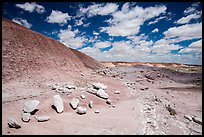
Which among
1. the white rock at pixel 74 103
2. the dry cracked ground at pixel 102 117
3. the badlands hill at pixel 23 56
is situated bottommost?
the dry cracked ground at pixel 102 117

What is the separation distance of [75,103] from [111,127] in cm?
229

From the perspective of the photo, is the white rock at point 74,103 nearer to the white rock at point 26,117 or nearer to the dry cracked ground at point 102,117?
the dry cracked ground at point 102,117

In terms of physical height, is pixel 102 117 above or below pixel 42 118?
below

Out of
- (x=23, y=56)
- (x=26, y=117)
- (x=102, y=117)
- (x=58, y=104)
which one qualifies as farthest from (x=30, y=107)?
(x=23, y=56)

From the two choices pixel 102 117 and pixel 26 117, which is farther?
pixel 102 117

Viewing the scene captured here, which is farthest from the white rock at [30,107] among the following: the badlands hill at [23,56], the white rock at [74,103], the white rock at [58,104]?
the badlands hill at [23,56]

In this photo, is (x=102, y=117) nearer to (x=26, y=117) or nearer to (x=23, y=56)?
(x=26, y=117)

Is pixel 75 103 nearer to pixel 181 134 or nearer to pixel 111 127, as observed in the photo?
pixel 111 127

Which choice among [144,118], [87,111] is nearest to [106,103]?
[87,111]

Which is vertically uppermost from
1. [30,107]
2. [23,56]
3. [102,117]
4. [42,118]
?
[23,56]

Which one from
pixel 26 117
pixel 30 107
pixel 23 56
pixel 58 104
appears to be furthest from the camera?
pixel 23 56

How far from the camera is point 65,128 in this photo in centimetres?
545

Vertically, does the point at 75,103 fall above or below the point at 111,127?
above

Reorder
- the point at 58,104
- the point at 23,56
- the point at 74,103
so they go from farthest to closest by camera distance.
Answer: the point at 23,56 → the point at 74,103 → the point at 58,104
